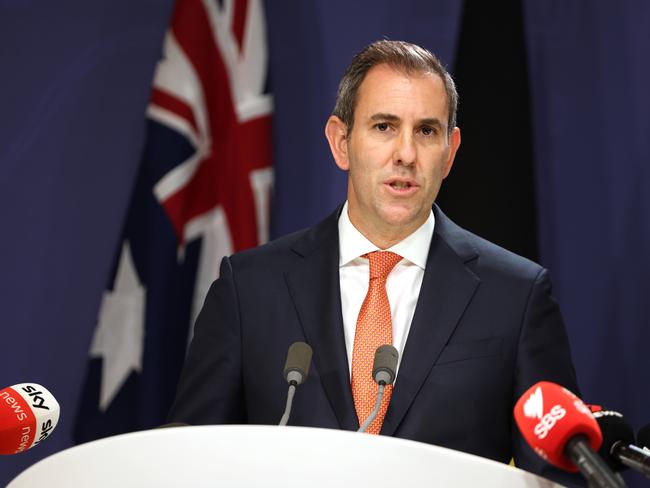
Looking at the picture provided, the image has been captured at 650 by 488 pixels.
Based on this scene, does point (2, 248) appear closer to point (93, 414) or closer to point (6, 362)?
point (6, 362)

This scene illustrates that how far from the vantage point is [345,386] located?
1.96m

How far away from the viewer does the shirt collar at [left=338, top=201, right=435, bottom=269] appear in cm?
213

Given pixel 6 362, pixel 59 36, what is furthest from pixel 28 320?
pixel 59 36

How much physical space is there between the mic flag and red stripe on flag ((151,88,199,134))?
7.60ft

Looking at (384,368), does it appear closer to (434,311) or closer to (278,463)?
(278,463)

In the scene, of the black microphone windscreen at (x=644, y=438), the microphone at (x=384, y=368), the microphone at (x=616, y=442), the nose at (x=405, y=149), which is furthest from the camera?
the nose at (x=405, y=149)

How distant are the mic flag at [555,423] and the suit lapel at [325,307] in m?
0.75

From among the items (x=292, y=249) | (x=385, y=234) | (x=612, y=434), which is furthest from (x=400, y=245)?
(x=612, y=434)

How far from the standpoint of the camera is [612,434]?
138 centimetres

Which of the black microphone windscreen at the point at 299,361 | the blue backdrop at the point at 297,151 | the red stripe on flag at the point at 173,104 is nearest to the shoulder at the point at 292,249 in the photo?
the black microphone windscreen at the point at 299,361

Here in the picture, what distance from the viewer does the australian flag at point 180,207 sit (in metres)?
3.34

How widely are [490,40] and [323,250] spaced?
4.56 feet

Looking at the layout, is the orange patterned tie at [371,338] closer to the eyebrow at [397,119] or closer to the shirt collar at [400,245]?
the shirt collar at [400,245]

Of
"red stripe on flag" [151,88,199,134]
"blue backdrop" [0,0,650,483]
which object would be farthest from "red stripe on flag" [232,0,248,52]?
"red stripe on flag" [151,88,199,134]
